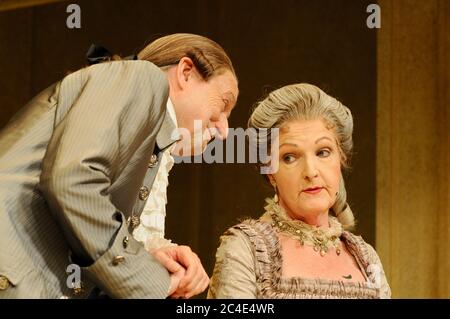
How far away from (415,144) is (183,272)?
4.74 ft

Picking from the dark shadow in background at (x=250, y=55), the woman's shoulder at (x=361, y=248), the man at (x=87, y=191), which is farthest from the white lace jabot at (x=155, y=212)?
the woman's shoulder at (x=361, y=248)

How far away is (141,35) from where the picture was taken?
3.02 m

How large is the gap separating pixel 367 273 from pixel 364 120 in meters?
0.70

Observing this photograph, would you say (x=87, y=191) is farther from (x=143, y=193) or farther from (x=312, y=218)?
(x=312, y=218)

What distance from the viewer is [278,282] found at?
2.22 m

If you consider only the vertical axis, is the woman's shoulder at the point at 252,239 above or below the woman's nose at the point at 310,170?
below

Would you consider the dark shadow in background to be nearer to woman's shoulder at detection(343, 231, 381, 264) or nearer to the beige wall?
the beige wall

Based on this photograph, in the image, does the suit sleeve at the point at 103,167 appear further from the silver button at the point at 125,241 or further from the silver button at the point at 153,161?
the silver button at the point at 153,161

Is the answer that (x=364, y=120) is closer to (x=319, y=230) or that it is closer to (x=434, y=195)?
(x=434, y=195)

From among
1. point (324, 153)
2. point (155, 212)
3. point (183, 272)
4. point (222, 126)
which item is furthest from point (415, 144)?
point (183, 272)

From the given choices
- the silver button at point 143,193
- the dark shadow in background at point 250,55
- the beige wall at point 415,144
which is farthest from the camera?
the beige wall at point 415,144

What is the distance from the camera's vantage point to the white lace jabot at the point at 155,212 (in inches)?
83.0

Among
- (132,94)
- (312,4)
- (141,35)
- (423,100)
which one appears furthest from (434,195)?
(132,94)

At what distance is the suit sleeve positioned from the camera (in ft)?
5.67
